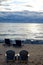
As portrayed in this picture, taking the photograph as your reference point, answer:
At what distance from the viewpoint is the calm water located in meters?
2.67

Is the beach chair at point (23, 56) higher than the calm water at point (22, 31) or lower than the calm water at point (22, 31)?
lower

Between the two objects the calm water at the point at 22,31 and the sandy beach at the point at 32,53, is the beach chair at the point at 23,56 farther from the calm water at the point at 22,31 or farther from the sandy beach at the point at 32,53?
the calm water at the point at 22,31

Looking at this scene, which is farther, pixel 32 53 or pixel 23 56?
pixel 32 53

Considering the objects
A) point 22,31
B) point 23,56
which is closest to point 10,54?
point 23,56

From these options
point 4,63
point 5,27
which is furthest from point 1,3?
point 4,63

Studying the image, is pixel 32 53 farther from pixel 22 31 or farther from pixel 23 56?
pixel 22 31

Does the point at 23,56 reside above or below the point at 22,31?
below

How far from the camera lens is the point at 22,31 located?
2.70 m

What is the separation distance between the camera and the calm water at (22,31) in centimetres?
267

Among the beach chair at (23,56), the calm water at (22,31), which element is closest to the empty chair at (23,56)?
the beach chair at (23,56)

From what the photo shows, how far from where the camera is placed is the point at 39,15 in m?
2.73

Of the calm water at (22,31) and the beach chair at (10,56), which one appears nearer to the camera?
the calm water at (22,31)

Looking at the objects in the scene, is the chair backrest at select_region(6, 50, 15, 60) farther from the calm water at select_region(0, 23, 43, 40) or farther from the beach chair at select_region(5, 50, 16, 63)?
the calm water at select_region(0, 23, 43, 40)

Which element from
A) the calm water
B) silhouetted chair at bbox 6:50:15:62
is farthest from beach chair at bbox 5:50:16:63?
the calm water
